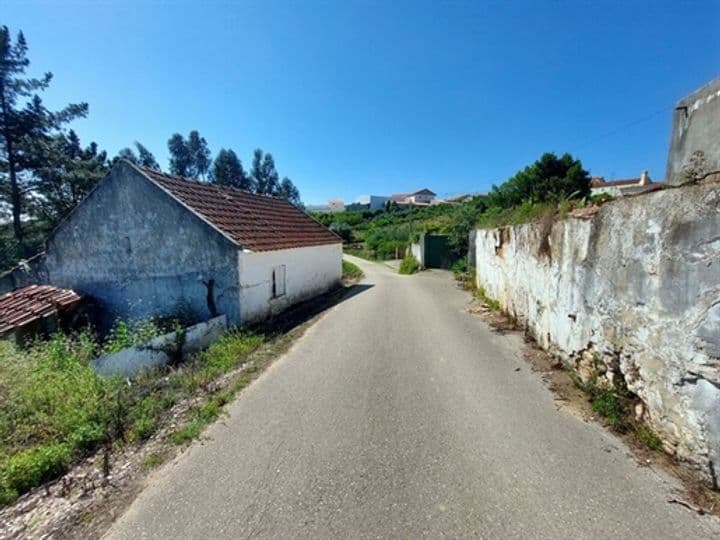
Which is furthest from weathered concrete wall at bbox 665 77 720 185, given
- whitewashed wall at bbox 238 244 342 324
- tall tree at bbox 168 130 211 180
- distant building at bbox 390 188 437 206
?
distant building at bbox 390 188 437 206

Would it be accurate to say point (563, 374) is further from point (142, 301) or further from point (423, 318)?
point (142, 301)

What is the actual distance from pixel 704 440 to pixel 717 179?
7.95 ft

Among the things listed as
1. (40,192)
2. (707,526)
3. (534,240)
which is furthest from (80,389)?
(40,192)

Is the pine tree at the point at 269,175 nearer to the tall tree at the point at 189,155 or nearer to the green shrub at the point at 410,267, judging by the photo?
the tall tree at the point at 189,155

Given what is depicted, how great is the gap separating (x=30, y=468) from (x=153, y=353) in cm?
377

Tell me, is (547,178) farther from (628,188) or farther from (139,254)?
(139,254)

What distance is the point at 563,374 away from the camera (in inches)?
230

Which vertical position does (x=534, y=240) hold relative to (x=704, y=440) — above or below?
above

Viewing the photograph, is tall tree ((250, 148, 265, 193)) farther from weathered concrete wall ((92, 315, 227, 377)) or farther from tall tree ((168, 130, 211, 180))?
weathered concrete wall ((92, 315, 227, 377))

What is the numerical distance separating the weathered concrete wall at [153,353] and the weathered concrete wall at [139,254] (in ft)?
4.20

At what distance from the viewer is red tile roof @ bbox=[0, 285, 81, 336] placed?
9062 mm

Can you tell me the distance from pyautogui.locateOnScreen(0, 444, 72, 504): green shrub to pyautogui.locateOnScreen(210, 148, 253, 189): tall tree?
58.1 meters

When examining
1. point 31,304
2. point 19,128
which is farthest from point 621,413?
point 19,128

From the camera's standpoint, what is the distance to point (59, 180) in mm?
23000
